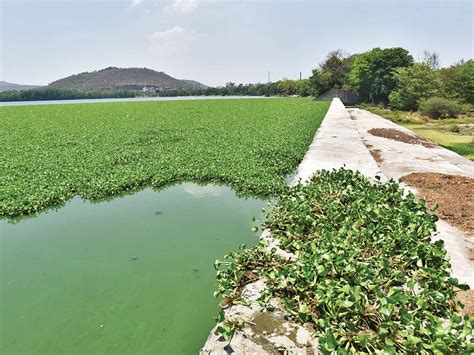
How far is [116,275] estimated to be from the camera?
149 inches

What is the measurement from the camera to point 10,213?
575 centimetres

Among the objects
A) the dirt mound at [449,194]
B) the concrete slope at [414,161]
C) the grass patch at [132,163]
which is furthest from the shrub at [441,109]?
the dirt mound at [449,194]

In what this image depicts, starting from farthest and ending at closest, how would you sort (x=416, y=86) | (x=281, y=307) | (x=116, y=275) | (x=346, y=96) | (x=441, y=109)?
(x=346, y=96)
(x=416, y=86)
(x=441, y=109)
(x=116, y=275)
(x=281, y=307)

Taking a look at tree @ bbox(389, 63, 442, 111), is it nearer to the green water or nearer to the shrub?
the shrub

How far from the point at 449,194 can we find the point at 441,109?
74.1 feet

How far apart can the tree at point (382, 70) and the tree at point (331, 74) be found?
11.0 metres

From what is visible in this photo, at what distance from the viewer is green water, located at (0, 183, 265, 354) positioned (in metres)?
2.85

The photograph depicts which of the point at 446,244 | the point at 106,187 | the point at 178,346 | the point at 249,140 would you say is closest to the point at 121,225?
the point at 106,187

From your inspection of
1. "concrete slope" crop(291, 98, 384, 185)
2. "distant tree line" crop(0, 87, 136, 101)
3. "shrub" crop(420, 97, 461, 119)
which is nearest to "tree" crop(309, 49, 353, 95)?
"shrub" crop(420, 97, 461, 119)

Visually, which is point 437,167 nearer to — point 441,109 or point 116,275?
point 116,275

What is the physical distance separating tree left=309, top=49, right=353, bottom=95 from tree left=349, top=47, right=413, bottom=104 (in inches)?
434

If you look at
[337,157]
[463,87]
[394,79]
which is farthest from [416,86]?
[337,157]

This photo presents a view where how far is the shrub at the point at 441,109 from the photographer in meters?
23.6

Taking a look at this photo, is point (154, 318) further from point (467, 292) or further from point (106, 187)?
point (106, 187)
